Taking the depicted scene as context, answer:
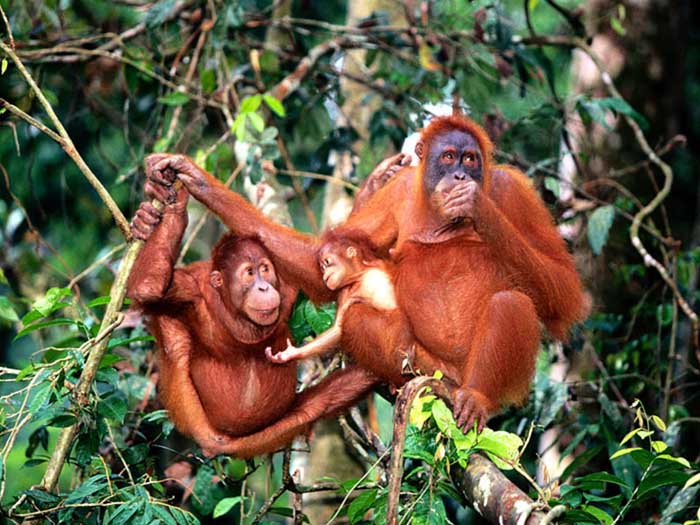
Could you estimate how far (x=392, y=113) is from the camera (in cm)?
656

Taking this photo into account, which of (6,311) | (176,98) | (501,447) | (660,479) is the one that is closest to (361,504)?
(501,447)

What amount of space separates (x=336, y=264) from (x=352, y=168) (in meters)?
2.10

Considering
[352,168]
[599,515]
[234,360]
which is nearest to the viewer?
[599,515]

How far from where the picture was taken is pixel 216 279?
502 centimetres

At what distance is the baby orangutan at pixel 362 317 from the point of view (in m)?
4.73

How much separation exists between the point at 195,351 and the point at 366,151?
2.66 metres

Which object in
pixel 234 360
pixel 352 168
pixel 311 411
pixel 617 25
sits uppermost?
pixel 617 25

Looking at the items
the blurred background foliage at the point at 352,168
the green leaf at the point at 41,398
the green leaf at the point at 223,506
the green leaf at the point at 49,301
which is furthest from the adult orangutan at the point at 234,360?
the green leaf at the point at 41,398

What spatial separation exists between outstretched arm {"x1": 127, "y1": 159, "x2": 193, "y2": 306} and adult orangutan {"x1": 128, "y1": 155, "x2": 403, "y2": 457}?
0.10 m

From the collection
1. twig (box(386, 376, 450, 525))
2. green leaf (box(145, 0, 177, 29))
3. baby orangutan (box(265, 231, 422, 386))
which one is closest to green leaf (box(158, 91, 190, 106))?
green leaf (box(145, 0, 177, 29))

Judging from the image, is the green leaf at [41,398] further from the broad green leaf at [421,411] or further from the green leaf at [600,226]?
the green leaf at [600,226]

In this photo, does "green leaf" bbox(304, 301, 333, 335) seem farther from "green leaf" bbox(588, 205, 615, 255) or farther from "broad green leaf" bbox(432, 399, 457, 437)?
"green leaf" bbox(588, 205, 615, 255)

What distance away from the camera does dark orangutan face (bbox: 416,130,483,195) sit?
468 centimetres

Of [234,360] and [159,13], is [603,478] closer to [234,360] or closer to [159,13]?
[234,360]
